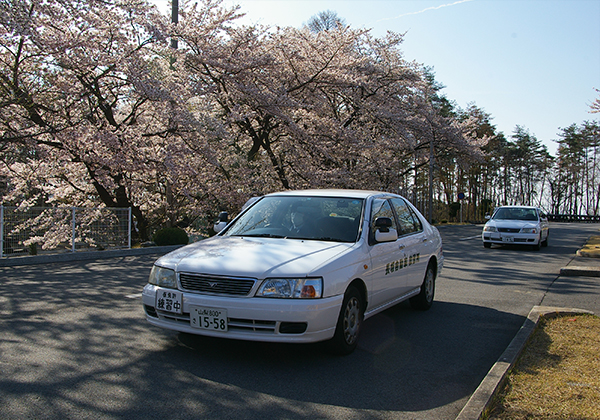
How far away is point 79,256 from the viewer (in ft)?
44.5

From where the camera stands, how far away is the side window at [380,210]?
5.91m

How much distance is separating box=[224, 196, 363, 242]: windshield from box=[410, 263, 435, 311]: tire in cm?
195

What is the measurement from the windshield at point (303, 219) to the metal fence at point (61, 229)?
9017 millimetres

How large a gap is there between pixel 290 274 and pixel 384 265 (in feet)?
5.33

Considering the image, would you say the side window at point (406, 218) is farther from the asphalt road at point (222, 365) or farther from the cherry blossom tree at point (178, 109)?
the cherry blossom tree at point (178, 109)

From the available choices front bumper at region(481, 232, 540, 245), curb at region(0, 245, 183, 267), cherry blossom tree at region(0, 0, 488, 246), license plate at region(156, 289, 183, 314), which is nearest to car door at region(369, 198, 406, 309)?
license plate at region(156, 289, 183, 314)

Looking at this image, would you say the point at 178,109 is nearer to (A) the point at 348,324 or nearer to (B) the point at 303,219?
(B) the point at 303,219

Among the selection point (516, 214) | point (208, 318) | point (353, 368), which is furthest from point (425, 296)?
point (516, 214)

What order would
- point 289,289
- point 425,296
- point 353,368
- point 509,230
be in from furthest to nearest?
point 509,230 < point 425,296 < point 353,368 < point 289,289

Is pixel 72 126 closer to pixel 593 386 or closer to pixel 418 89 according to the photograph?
pixel 593 386

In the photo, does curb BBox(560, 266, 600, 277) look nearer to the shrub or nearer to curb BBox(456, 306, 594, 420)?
curb BBox(456, 306, 594, 420)

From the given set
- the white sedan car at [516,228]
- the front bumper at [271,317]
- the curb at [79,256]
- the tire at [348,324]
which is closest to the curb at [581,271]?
the white sedan car at [516,228]

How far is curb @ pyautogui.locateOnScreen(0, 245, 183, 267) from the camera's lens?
40.0ft

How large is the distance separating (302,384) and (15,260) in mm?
10468
